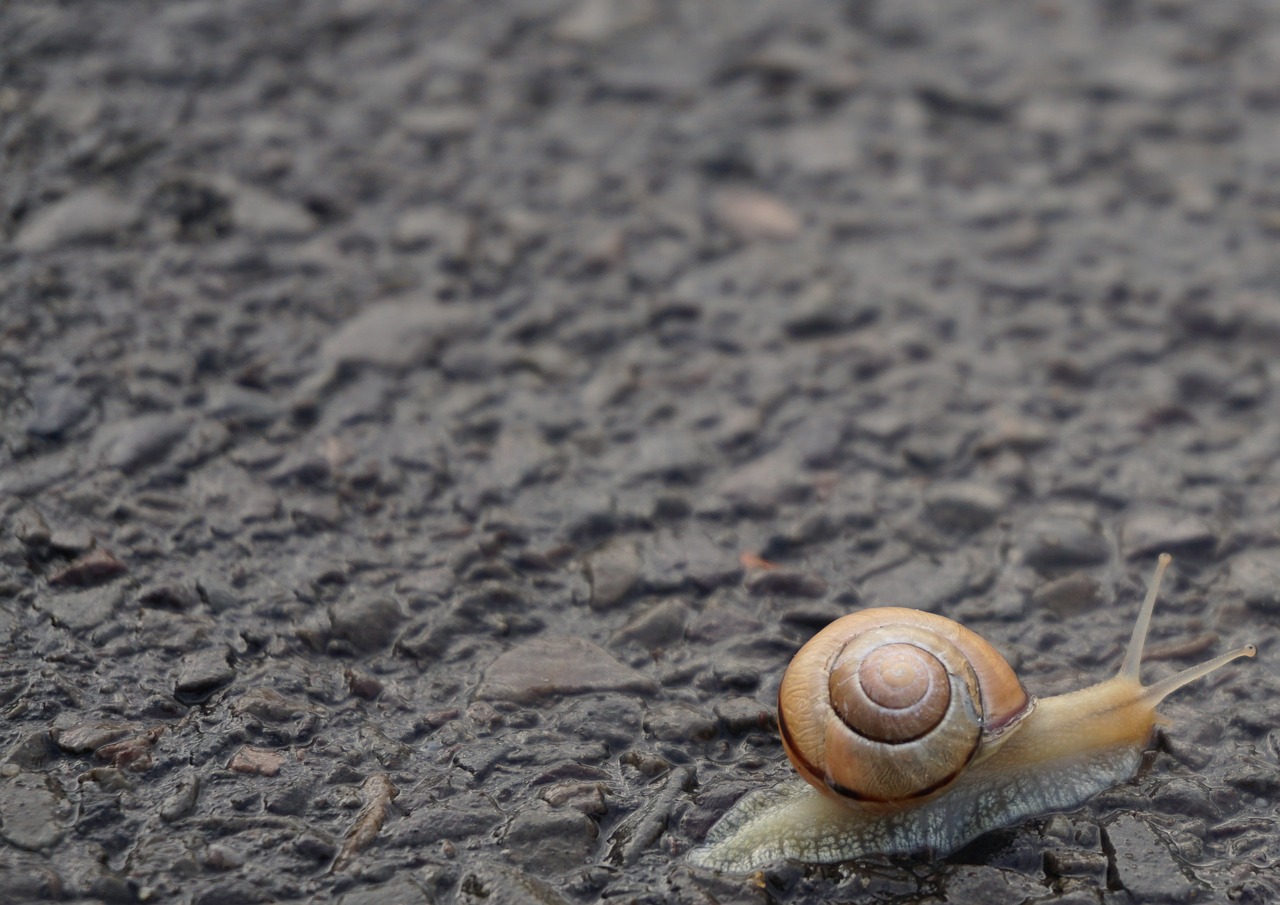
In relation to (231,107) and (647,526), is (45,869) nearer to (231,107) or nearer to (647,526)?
(647,526)

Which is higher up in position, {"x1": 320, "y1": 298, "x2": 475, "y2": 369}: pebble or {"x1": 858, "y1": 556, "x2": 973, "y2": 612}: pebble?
{"x1": 320, "y1": 298, "x2": 475, "y2": 369}: pebble

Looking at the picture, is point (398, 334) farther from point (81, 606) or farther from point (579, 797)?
point (579, 797)

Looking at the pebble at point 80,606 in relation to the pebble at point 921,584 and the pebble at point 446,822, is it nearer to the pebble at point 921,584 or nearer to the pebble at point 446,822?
the pebble at point 446,822

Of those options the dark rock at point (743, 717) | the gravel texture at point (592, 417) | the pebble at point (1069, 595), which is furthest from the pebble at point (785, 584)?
the pebble at point (1069, 595)

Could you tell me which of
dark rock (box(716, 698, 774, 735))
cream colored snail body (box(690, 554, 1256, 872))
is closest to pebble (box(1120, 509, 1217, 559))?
cream colored snail body (box(690, 554, 1256, 872))

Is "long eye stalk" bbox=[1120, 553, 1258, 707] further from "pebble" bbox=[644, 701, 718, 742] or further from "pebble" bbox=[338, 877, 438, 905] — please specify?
"pebble" bbox=[338, 877, 438, 905]

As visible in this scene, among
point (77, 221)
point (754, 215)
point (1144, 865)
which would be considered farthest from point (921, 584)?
point (77, 221)
